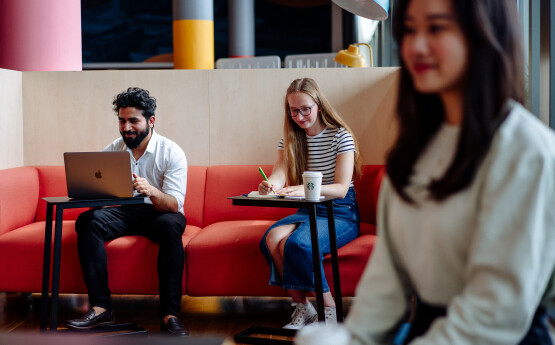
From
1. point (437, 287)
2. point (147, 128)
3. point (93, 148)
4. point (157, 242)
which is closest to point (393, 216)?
point (437, 287)

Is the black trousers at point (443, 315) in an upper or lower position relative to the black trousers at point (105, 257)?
upper

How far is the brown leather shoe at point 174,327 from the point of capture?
261 cm

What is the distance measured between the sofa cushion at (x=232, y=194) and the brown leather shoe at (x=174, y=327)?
848 mm

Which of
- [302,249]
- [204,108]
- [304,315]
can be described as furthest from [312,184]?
[204,108]

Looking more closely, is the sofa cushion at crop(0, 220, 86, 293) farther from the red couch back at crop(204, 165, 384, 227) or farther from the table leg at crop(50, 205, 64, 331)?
the red couch back at crop(204, 165, 384, 227)

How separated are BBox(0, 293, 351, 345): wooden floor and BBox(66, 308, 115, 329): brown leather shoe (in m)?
0.13

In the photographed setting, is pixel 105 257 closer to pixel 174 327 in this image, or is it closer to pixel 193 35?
pixel 174 327

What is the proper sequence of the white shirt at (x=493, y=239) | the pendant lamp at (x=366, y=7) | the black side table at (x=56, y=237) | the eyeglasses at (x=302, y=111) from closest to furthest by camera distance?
the white shirt at (x=493, y=239)
the pendant lamp at (x=366, y=7)
the black side table at (x=56, y=237)
the eyeglasses at (x=302, y=111)

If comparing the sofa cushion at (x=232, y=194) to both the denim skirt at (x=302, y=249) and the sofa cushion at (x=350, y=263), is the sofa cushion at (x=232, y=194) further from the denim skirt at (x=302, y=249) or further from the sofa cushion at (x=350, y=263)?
the sofa cushion at (x=350, y=263)

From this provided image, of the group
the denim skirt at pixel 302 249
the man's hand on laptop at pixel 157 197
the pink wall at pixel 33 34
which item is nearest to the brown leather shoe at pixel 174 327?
the denim skirt at pixel 302 249

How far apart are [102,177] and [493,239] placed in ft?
6.89

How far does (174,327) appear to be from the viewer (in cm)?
263

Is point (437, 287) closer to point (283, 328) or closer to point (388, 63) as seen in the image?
point (283, 328)

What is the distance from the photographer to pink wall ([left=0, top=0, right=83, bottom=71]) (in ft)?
14.6
